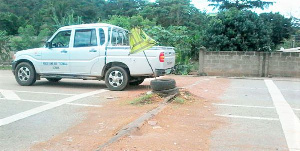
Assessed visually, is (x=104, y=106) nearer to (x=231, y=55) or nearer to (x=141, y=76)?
(x=141, y=76)

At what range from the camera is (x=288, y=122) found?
5.86 meters

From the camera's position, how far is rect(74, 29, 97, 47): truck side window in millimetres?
9820

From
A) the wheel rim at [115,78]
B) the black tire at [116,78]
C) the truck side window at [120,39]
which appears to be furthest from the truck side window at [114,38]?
the wheel rim at [115,78]

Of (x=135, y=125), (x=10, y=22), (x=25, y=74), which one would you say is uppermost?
(x=10, y=22)

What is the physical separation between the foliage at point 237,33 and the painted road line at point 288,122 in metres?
8.68

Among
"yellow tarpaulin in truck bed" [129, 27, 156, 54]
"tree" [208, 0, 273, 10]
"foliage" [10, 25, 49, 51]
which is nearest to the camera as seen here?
"yellow tarpaulin in truck bed" [129, 27, 156, 54]

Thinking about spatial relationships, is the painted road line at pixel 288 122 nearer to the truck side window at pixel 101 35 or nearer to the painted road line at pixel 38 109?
the painted road line at pixel 38 109

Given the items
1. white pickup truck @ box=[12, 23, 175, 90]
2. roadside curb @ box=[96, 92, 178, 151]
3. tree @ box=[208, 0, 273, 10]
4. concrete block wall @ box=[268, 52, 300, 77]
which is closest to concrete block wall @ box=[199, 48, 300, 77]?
concrete block wall @ box=[268, 52, 300, 77]

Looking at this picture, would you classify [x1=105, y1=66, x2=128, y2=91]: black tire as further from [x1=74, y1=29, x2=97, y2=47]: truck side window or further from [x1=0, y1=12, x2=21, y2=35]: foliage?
[x1=0, y1=12, x2=21, y2=35]: foliage

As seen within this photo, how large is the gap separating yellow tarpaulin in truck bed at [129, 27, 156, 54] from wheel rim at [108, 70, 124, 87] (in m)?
1.72

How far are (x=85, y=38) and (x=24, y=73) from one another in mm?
2609

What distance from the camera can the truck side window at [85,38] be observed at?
982cm

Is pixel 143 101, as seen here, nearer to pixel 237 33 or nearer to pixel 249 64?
pixel 249 64

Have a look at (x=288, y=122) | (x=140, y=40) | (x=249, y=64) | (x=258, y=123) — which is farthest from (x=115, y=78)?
(x=249, y=64)
